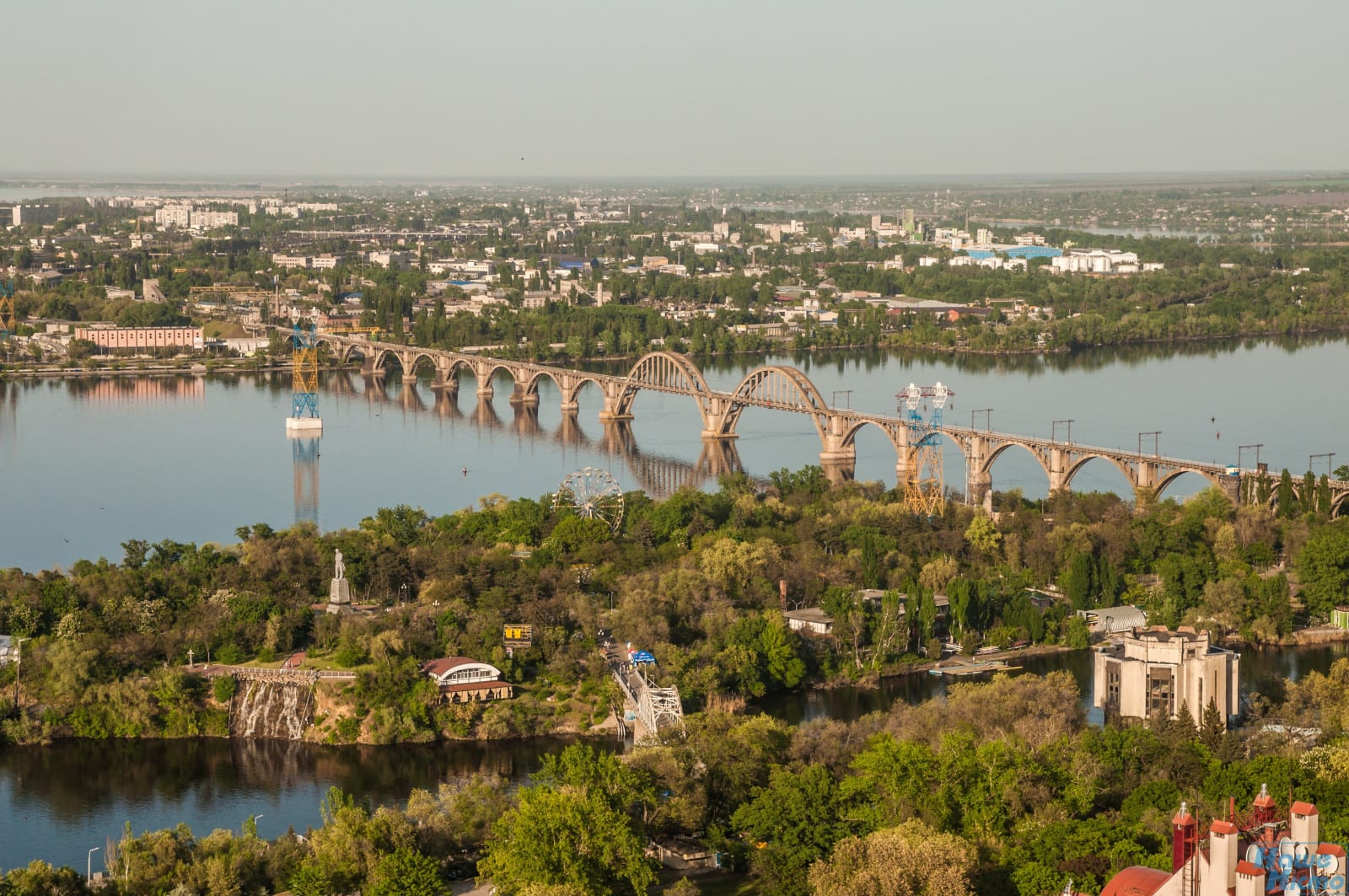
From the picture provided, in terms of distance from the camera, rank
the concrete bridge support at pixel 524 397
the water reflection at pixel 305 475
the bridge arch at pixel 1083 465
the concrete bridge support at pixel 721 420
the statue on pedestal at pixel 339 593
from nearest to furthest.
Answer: the statue on pedestal at pixel 339 593, the bridge arch at pixel 1083 465, the water reflection at pixel 305 475, the concrete bridge support at pixel 721 420, the concrete bridge support at pixel 524 397

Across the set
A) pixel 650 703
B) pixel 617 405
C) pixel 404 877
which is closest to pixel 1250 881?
pixel 404 877

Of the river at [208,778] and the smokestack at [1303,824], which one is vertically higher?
the smokestack at [1303,824]

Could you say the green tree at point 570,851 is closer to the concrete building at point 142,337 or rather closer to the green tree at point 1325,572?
the green tree at point 1325,572

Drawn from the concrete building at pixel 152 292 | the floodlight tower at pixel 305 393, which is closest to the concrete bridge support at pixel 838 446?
the floodlight tower at pixel 305 393

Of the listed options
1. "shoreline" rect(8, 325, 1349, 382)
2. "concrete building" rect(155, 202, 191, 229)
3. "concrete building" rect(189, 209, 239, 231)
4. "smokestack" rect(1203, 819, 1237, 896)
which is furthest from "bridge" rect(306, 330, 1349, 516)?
"concrete building" rect(155, 202, 191, 229)

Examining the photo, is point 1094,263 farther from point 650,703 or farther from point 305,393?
point 650,703

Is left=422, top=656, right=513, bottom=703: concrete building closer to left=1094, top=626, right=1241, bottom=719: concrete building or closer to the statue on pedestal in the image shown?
the statue on pedestal
